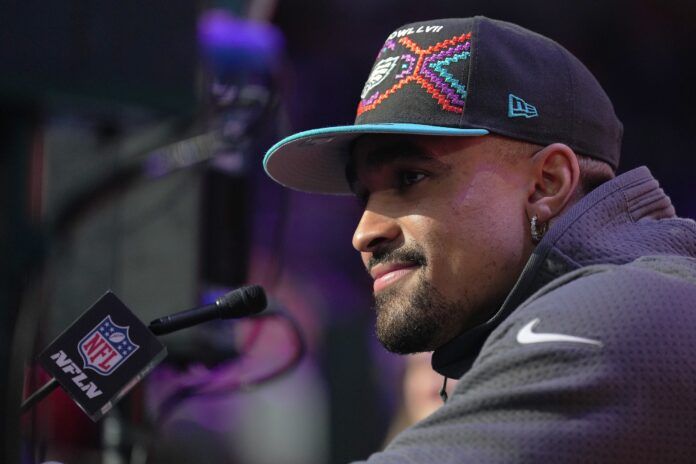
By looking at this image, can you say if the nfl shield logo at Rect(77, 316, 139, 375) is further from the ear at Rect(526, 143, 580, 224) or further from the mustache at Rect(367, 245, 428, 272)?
the ear at Rect(526, 143, 580, 224)

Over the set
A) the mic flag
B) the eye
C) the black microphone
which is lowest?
the mic flag

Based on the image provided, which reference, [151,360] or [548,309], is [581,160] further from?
[151,360]

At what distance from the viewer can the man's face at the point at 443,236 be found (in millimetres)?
1787

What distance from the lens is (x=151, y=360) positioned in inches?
67.3

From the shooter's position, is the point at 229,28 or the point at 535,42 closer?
the point at 535,42

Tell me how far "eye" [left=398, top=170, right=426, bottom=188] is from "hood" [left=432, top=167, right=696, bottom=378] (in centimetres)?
29

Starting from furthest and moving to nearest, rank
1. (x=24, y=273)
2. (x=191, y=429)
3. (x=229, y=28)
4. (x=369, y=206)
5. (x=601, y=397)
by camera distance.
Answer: (x=191, y=429) < (x=229, y=28) < (x=24, y=273) < (x=369, y=206) < (x=601, y=397)

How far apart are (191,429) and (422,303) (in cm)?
533

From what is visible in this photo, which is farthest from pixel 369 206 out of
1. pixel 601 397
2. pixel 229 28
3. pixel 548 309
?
pixel 229 28

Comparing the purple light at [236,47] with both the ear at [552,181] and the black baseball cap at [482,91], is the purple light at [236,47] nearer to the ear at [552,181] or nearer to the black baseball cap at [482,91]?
the black baseball cap at [482,91]

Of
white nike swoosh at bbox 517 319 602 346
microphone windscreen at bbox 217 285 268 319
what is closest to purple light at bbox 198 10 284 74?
microphone windscreen at bbox 217 285 268 319

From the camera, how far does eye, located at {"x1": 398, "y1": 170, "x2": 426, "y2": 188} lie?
1.87m

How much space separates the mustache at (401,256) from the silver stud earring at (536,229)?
0.68 ft

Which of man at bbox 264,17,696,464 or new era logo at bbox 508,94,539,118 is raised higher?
new era logo at bbox 508,94,539,118
